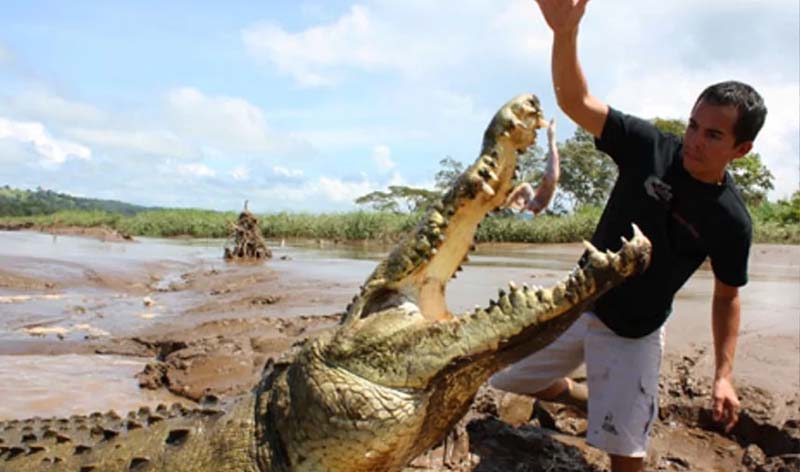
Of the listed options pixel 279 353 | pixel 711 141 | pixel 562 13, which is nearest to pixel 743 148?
pixel 711 141

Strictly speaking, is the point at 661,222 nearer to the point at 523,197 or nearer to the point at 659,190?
the point at 659,190

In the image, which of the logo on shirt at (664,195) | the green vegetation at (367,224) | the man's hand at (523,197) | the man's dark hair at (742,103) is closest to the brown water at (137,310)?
the logo on shirt at (664,195)

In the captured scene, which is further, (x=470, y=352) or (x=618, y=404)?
(x=618, y=404)

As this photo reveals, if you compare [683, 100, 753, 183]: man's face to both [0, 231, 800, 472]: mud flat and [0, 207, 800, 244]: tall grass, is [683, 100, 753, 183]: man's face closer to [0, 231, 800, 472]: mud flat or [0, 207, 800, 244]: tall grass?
[0, 231, 800, 472]: mud flat

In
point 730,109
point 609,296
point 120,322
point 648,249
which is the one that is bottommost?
point 120,322

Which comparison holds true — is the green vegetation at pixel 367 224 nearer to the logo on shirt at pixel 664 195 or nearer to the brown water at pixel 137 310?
the brown water at pixel 137 310

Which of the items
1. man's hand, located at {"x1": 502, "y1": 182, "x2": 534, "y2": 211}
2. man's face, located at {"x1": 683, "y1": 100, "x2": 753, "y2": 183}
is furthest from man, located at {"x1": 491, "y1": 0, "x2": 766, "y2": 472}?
man's hand, located at {"x1": 502, "y1": 182, "x2": 534, "y2": 211}

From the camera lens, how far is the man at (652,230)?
3.31 meters

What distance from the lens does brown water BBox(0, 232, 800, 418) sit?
4.86 meters

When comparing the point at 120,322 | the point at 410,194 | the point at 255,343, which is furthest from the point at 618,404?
the point at 410,194

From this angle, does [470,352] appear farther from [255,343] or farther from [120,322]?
[120,322]

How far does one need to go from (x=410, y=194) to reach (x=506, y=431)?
1612 inches

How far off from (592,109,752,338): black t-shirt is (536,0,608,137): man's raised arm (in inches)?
4.3

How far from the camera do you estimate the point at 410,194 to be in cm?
4481
